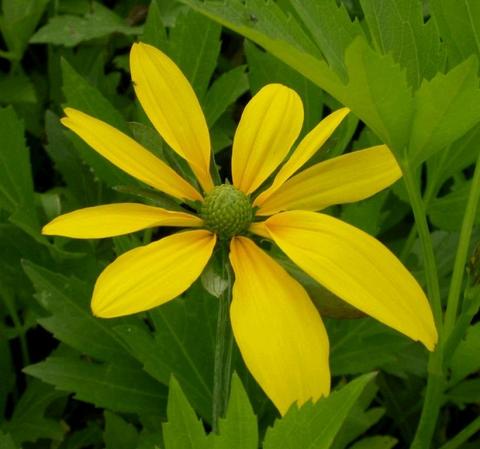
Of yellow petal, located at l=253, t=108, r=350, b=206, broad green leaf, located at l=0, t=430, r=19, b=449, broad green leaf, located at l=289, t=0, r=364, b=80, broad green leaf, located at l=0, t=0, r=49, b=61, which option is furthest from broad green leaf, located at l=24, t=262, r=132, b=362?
broad green leaf, located at l=0, t=0, r=49, b=61

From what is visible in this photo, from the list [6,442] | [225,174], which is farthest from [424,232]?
[225,174]

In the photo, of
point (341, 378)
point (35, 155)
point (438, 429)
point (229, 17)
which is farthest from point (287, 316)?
point (35, 155)

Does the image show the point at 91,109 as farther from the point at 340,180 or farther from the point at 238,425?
the point at 238,425

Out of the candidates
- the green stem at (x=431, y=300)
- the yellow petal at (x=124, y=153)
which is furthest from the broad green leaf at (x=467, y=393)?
the yellow petal at (x=124, y=153)

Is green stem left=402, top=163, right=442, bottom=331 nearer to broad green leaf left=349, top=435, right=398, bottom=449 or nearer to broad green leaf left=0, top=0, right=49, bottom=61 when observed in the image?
broad green leaf left=349, top=435, right=398, bottom=449

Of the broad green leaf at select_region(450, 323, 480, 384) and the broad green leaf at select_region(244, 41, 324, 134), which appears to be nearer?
the broad green leaf at select_region(450, 323, 480, 384)

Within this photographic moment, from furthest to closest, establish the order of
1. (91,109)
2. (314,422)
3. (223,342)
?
(91,109) < (223,342) < (314,422)

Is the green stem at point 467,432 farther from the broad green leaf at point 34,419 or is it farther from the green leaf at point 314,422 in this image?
the broad green leaf at point 34,419
